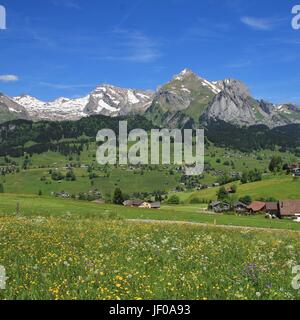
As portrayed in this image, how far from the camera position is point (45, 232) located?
2192 cm

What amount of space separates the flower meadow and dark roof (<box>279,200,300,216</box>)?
423 ft

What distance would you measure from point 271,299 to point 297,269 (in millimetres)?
4088

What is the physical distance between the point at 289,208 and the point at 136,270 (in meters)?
140

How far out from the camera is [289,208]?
145375 millimetres

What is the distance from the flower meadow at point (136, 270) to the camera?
1111 centimetres

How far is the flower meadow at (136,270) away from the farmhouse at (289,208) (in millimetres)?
128037

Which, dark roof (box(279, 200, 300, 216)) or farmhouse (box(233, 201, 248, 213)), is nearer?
dark roof (box(279, 200, 300, 216))

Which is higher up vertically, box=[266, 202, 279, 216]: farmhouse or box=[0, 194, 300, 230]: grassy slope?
box=[0, 194, 300, 230]: grassy slope

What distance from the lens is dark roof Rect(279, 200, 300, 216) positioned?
5627 inches

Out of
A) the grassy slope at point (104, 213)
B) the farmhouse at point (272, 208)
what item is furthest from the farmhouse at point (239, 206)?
the grassy slope at point (104, 213)

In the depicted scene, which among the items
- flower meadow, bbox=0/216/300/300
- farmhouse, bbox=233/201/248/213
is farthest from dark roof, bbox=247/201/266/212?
flower meadow, bbox=0/216/300/300

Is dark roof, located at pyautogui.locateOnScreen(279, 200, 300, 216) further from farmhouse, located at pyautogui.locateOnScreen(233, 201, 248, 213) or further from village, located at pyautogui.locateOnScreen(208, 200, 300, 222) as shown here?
farmhouse, located at pyautogui.locateOnScreen(233, 201, 248, 213)

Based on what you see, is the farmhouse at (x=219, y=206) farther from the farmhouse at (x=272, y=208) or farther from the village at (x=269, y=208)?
the farmhouse at (x=272, y=208)
